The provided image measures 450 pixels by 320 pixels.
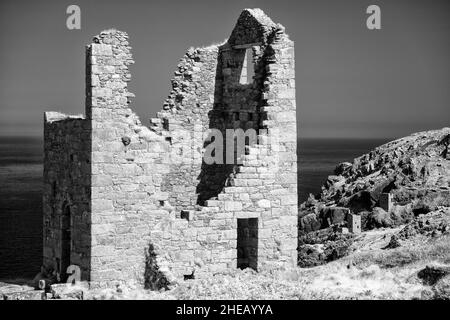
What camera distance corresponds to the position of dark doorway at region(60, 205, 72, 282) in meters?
24.1

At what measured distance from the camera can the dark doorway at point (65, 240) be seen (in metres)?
24.1

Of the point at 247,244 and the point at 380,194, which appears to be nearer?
the point at 247,244

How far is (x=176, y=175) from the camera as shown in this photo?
24.3 m

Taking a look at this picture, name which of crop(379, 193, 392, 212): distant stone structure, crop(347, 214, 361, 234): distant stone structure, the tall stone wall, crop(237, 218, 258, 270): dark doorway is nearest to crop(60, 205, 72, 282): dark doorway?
the tall stone wall

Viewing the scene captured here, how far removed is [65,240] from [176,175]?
3030 millimetres

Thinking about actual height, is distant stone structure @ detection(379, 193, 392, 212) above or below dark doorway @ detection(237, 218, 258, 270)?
above

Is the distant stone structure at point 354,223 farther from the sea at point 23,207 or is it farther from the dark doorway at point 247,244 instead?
the sea at point 23,207

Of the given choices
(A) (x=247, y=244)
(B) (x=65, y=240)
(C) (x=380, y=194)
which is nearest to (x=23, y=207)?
(C) (x=380, y=194)

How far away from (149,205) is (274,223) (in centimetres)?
283

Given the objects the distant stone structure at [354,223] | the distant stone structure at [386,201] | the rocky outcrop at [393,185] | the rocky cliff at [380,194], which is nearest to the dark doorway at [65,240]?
the rocky cliff at [380,194]

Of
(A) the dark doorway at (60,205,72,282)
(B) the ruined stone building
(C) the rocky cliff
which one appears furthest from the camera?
(C) the rocky cliff

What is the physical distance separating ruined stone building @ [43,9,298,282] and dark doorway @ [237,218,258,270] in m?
0.02

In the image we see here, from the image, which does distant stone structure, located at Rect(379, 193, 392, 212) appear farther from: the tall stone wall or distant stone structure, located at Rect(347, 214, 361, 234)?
the tall stone wall

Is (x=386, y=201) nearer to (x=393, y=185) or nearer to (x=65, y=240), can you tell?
(x=393, y=185)
